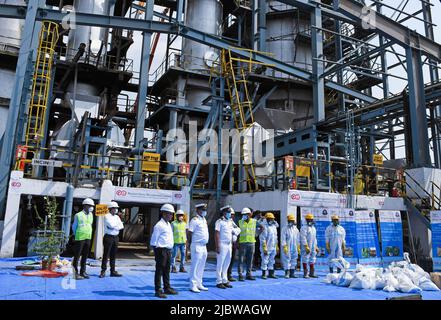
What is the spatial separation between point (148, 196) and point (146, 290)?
283 inches

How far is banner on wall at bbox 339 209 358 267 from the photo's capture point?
476 inches

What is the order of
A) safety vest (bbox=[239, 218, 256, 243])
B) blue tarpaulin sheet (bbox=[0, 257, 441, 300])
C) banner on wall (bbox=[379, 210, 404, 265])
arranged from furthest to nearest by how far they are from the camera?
banner on wall (bbox=[379, 210, 404, 265]) → safety vest (bbox=[239, 218, 256, 243]) → blue tarpaulin sheet (bbox=[0, 257, 441, 300])

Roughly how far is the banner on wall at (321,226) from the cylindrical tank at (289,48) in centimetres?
1401

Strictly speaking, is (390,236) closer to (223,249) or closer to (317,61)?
(223,249)

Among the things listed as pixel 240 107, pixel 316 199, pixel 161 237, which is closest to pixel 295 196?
pixel 316 199

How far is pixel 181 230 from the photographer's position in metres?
10.6

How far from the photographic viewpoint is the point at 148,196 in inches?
587

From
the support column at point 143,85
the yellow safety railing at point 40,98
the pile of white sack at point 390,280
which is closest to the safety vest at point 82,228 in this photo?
the pile of white sack at point 390,280

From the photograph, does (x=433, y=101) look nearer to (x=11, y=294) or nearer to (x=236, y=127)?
(x=236, y=127)

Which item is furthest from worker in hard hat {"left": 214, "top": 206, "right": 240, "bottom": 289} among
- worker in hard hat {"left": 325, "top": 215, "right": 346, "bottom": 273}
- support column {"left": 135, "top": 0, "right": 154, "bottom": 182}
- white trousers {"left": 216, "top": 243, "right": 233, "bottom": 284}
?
support column {"left": 135, "top": 0, "right": 154, "bottom": 182}

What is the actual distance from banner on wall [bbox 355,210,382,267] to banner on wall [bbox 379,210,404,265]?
32 centimetres

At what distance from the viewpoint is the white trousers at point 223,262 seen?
338 inches

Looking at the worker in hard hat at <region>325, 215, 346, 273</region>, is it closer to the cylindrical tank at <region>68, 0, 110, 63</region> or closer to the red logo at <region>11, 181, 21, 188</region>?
the red logo at <region>11, 181, 21, 188</region>

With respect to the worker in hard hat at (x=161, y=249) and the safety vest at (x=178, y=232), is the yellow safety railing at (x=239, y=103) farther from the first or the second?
the worker in hard hat at (x=161, y=249)
